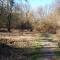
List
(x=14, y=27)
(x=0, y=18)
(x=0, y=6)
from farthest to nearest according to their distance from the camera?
(x=14, y=27) < (x=0, y=18) < (x=0, y=6)

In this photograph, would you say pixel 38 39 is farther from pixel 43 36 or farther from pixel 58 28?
pixel 58 28

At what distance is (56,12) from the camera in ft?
6.00

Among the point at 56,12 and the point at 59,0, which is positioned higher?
the point at 59,0

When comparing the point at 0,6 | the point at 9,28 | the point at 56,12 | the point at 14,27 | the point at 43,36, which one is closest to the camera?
the point at 56,12

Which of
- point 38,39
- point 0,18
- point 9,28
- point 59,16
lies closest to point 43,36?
point 38,39

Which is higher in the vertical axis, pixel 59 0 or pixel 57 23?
pixel 59 0

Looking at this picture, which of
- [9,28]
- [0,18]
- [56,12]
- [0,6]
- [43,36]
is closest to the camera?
[56,12]

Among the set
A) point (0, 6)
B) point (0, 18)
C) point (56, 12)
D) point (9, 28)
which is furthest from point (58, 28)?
point (9, 28)

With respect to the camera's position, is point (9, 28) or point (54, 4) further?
point (9, 28)

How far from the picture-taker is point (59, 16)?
1832 millimetres

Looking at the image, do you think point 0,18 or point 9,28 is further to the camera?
point 9,28

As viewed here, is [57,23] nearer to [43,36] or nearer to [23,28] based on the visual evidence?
[43,36]

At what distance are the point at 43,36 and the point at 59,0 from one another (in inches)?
15.3

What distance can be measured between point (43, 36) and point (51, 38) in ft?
0.28
